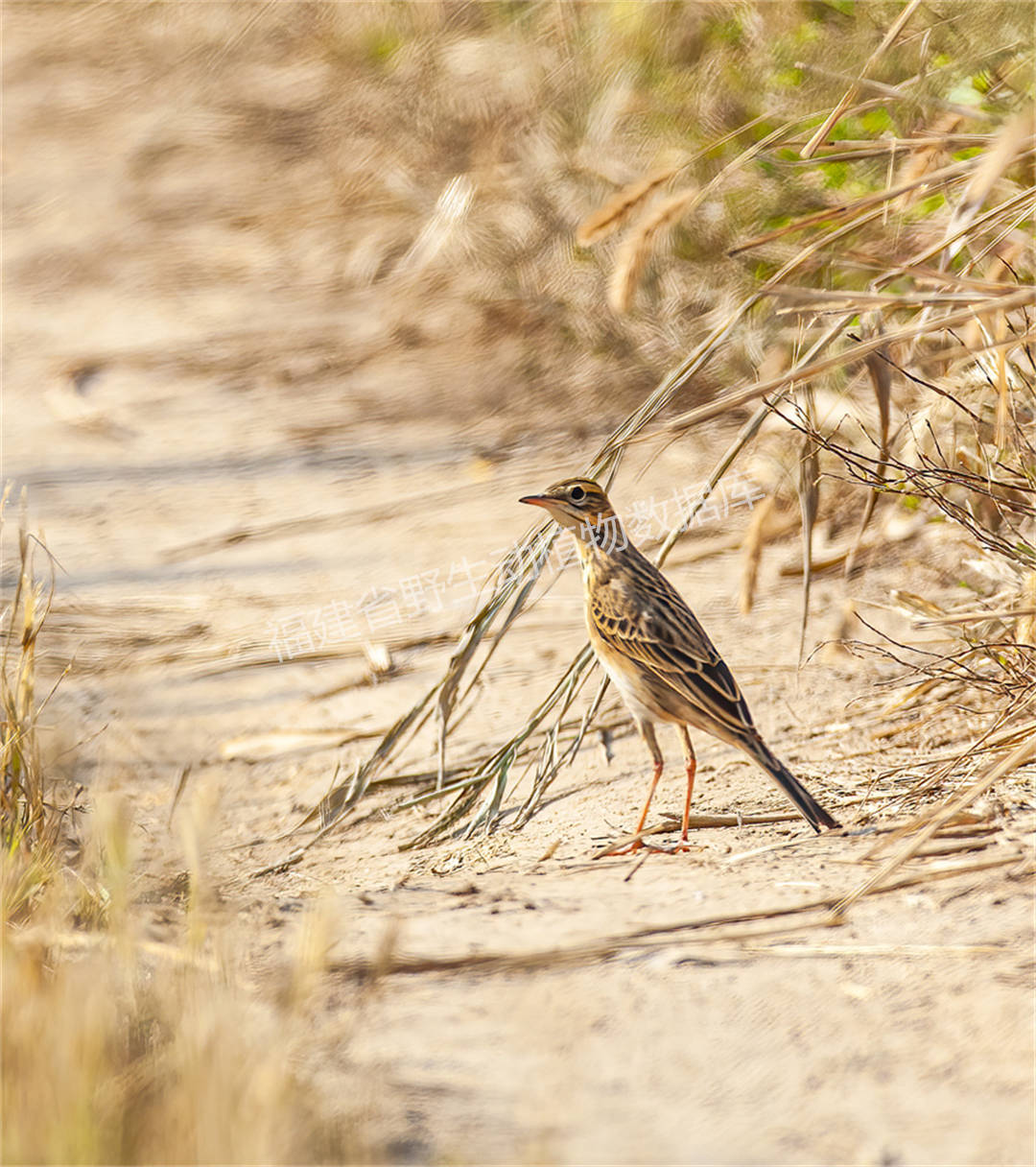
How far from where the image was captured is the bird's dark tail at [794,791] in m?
2.97

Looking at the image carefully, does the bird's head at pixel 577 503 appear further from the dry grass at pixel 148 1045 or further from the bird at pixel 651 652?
the dry grass at pixel 148 1045

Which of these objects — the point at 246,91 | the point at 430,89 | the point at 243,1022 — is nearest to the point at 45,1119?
the point at 243,1022

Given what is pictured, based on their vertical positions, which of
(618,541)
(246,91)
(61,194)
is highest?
(246,91)

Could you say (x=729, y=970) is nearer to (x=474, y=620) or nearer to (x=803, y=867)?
(x=803, y=867)

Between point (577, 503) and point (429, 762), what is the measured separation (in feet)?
4.10

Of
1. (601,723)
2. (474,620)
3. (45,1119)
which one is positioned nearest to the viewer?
(45,1119)

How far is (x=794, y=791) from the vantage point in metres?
2.99

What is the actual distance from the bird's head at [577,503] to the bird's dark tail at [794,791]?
0.76 m

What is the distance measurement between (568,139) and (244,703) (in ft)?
11.3

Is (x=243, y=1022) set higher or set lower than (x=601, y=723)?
lower

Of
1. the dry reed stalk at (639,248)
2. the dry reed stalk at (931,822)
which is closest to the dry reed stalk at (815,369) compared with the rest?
the dry reed stalk at (931,822)

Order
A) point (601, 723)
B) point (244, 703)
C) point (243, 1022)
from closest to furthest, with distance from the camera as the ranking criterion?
point (243, 1022) → point (601, 723) → point (244, 703)

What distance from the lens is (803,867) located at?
290cm

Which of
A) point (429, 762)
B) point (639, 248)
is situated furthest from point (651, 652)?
point (429, 762)
